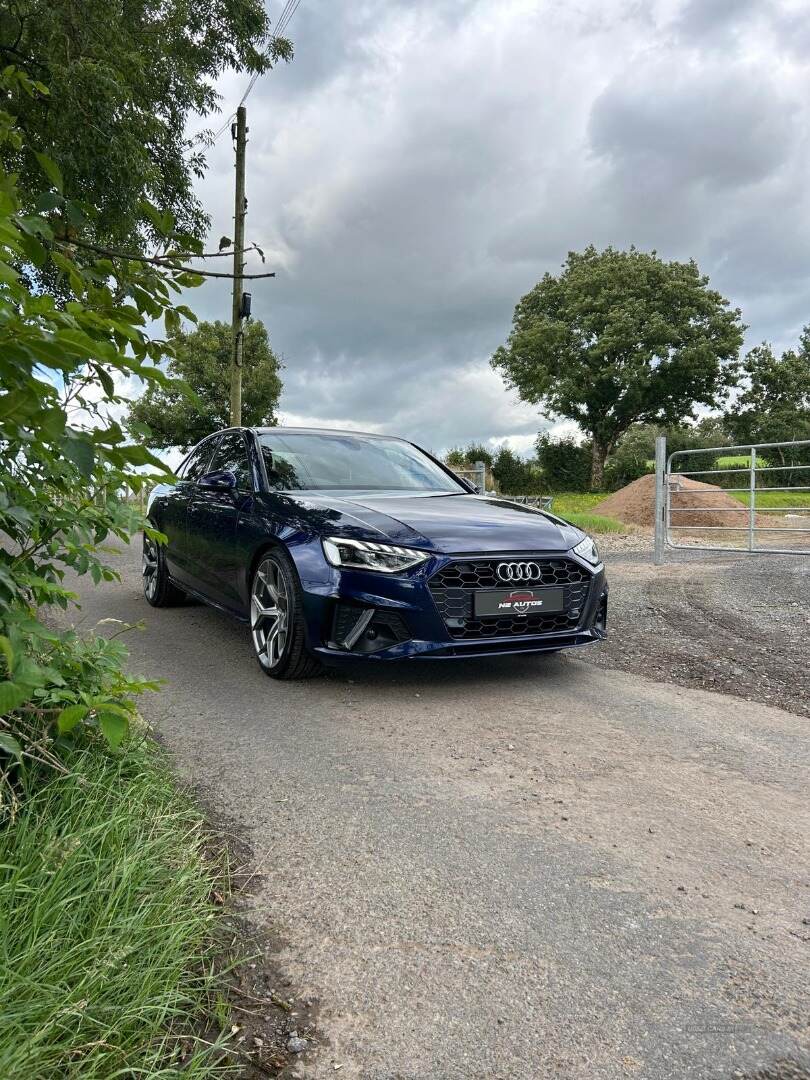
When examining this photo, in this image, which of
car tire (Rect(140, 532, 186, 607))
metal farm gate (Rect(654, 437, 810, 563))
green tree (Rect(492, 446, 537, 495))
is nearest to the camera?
car tire (Rect(140, 532, 186, 607))

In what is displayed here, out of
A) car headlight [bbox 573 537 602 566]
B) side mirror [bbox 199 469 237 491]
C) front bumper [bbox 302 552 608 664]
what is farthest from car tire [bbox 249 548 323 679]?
car headlight [bbox 573 537 602 566]

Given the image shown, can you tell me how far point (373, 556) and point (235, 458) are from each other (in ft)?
6.82

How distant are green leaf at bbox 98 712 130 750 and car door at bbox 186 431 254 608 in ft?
9.89

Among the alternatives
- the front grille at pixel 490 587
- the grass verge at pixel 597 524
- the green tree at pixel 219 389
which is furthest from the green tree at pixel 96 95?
the green tree at pixel 219 389

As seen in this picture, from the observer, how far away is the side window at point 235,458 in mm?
4820

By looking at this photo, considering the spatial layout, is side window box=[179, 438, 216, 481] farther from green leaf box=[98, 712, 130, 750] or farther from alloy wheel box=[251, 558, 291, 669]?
green leaf box=[98, 712, 130, 750]

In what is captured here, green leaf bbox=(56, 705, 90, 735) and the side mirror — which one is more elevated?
the side mirror

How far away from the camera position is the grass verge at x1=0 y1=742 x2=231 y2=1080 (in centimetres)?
132

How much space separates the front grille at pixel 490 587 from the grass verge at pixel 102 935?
172 centimetres

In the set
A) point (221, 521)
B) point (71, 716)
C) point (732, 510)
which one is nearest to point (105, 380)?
point (71, 716)

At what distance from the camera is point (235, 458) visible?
5320 mm

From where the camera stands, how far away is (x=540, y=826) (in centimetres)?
241

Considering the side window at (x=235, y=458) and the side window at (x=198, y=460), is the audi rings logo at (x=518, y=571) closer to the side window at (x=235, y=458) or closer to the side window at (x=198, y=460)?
the side window at (x=235, y=458)

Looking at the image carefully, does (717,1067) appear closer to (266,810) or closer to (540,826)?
(540,826)
